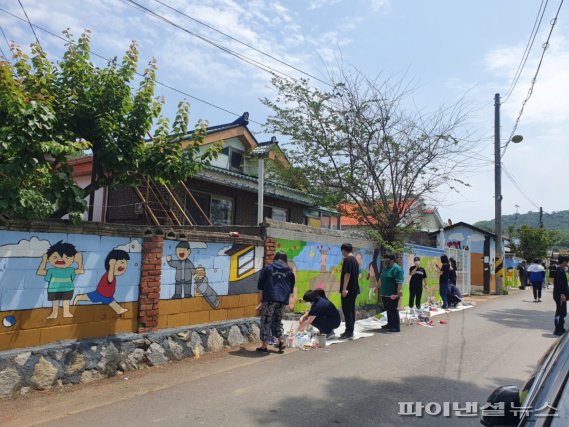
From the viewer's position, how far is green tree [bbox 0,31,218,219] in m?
4.90

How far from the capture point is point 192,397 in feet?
16.6

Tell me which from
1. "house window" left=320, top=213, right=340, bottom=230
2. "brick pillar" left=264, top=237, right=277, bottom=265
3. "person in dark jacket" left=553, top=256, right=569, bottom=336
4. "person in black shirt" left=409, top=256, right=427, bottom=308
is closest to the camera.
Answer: "brick pillar" left=264, top=237, right=277, bottom=265

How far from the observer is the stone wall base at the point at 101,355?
489 cm

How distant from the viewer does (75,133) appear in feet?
19.9

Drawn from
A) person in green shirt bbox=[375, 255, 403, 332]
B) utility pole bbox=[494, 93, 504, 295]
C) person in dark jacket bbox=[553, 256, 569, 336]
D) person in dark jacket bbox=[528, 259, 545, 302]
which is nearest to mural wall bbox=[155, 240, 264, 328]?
person in green shirt bbox=[375, 255, 403, 332]

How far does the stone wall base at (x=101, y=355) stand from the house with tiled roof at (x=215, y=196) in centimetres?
532

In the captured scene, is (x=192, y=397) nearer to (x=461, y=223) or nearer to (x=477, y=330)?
(x=477, y=330)

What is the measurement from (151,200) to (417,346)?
891cm

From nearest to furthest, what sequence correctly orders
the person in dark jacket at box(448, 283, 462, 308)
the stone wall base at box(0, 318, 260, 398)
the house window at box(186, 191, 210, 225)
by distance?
the stone wall base at box(0, 318, 260, 398), the person in dark jacket at box(448, 283, 462, 308), the house window at box(186, 191, 210, 225)

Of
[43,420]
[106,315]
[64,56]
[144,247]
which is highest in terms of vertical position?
[64,56]

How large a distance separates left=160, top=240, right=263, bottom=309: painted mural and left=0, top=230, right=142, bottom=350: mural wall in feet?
2.03

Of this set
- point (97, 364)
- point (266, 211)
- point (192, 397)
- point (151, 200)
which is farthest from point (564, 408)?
point (266, 211)

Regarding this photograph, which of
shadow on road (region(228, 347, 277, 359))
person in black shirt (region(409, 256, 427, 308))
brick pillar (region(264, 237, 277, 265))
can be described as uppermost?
brick pillar (region(264, 237, 277, 265))

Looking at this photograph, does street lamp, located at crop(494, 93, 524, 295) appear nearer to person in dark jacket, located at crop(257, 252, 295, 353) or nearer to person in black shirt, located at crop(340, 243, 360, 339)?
person in black shirt, located at crop(340, 243, 360, 339)
